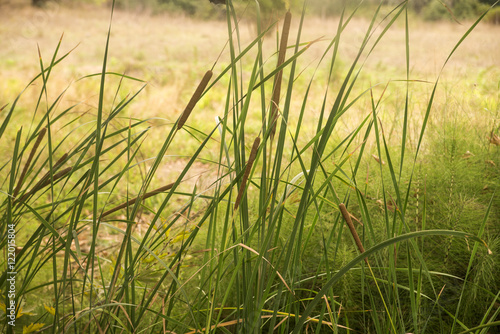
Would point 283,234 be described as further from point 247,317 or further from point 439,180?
point 247,317

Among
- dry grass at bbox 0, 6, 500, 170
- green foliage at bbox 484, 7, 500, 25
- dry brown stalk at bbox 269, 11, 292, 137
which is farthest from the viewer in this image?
green foliage at bbox 484, 7, 500, 25

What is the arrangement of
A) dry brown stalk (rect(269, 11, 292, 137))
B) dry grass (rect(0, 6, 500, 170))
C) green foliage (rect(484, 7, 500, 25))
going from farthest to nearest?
1. green foliage (rect(484, 7, 500, 25))
2. dry grass (rect(0, 6, 500, 170))
3. dry brown stalk (rect(269, 11, 292, 137))

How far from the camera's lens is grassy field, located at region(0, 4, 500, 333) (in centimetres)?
60

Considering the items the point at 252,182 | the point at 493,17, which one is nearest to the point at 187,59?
the point at 493,17

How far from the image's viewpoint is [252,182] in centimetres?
68

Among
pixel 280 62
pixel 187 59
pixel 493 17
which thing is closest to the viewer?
pixel 280 62

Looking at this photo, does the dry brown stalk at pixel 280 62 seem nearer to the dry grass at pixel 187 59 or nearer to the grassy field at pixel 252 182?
the grassy field at pixel 252 182

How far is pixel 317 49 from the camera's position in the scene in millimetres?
6719

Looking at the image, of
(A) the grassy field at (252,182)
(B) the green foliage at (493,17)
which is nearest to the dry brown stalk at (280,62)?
(A) the grassy field at (252,182)

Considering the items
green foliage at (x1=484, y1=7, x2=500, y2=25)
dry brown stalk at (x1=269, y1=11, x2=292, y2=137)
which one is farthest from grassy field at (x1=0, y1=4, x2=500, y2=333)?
green foliage at (x1=484, y1=7, x2=500, y2=25)

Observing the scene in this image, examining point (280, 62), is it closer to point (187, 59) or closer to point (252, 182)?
point (252, 182)

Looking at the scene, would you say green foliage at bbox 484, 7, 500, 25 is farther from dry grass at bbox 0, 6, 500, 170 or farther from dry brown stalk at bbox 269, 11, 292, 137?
dry brown stalk at bbox 269, 11, 292, 137

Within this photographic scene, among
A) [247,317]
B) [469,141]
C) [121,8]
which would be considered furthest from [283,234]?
[121,8]

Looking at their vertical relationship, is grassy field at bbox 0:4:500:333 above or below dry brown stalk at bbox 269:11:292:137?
below
